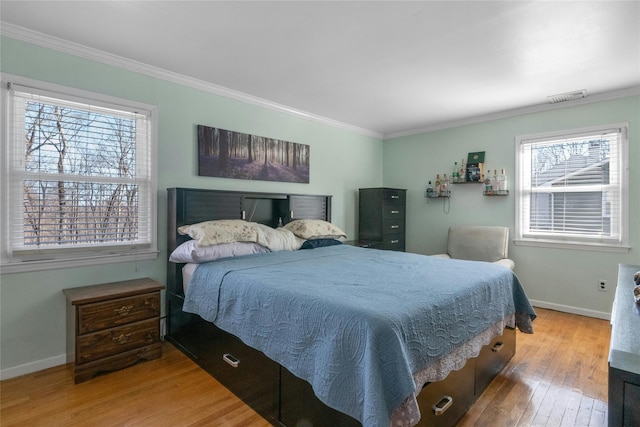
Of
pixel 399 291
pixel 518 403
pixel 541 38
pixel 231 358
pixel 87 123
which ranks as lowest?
pixel 518 403

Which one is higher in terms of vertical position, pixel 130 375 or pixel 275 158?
pixel 275 158

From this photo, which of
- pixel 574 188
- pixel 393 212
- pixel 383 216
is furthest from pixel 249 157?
pixel 574 188

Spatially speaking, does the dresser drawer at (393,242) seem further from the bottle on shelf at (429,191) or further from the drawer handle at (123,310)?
the drawer handle at (123,310)

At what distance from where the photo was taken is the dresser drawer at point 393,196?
15.0ft

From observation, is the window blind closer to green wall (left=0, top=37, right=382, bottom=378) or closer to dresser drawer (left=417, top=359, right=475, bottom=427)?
green wall (left=0, top=37, right=382, bottom=378)

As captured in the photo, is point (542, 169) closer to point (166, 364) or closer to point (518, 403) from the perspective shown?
point (518, 403)

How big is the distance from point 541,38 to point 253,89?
254 cm

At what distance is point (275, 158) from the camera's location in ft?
12.6

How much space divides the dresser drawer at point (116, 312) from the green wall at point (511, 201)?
150 inches

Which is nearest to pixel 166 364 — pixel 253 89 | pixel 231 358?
pixel 231 358

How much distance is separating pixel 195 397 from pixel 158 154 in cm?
204

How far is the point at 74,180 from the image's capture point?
249cm

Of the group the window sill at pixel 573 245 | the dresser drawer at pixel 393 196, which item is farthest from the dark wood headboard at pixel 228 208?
the window sill at pixel 573 245

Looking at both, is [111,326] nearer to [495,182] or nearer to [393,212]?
[393,212]
